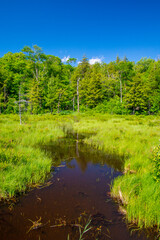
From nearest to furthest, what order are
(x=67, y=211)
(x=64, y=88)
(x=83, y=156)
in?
(x=67, y=211) < (x=83, y=156) < (x=64, y=88)

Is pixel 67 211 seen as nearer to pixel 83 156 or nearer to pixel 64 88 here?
pixel 83 156

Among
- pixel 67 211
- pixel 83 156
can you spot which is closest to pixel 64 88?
pixel 83 156

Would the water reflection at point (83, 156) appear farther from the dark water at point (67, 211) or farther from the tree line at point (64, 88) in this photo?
the tree line at point (64, 88)

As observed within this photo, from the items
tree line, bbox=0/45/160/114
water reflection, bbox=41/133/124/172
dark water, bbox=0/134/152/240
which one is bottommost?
dark water, bbox=0/134/152/240

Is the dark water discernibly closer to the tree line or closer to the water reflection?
the water reflection

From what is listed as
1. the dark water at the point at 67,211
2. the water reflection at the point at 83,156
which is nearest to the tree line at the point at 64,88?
the water reflection at the point at 83,156

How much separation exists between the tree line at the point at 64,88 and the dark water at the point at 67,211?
89.1ft

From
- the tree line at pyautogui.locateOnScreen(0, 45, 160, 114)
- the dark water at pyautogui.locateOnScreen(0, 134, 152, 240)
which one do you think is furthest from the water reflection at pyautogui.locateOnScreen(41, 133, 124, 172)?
the tree line at pyautogui.locateOnScreen(0, 45, 160, 114)

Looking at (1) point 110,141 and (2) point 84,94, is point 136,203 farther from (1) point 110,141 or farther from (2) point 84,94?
(2) point 84,94

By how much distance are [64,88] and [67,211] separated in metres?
41.4

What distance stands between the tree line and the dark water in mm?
27151

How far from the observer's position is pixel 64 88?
43656 millimetres

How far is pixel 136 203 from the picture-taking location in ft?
13.3

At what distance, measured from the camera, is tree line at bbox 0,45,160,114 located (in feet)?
114
